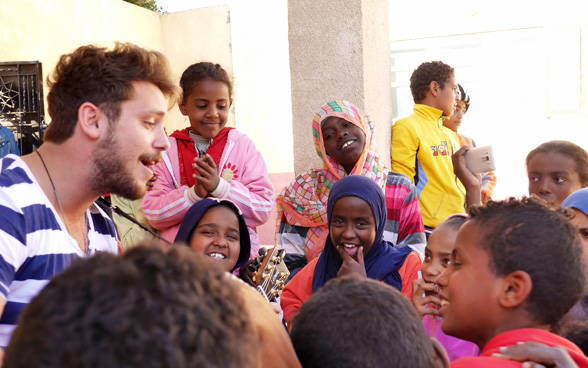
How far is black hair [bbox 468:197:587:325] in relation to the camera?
173 cm

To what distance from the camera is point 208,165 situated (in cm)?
335

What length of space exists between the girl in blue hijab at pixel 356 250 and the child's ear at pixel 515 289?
1.22 meters

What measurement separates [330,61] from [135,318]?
414cm

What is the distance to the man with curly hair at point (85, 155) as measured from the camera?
73.0 inches

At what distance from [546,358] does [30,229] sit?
1546 mm

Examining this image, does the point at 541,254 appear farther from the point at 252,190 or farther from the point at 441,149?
the point at 441,149

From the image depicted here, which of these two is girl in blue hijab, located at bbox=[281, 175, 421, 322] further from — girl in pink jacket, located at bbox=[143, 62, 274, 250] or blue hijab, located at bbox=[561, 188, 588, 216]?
blue hijab, located at bbox=[561, 188, 588, 216]

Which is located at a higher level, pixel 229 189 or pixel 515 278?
pixel 229 189

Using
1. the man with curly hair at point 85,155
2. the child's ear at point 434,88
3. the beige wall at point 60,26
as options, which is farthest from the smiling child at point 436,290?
the beige wall at point 60,26

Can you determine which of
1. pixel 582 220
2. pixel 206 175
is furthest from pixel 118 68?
pixel 582 220

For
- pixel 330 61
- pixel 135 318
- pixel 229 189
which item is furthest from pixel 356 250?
pixel 135 318

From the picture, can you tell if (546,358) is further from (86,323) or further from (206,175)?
(206,175)

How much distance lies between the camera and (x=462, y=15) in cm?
931

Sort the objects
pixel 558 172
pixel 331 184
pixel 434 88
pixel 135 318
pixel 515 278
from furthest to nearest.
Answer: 1. pixel 434 88
2. pixel 331 184
3. pixel 558 172
4. pixel 515 278
5. pixel 135 318
